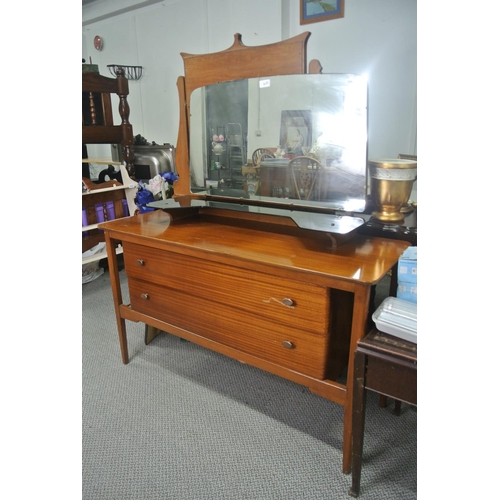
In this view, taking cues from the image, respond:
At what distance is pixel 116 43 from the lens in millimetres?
4574

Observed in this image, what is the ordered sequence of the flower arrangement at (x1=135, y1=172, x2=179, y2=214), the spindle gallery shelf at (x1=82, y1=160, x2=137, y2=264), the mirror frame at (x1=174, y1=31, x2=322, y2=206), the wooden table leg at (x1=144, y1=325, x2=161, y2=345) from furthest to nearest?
the spindle gallery shelf at (x1=82, y1=160, x2=137, y2=264)
the flower arrangement at (x1=135, y1=172, x2=179, y2=214)
the wooden table leg at (x1=144, y1=325, x2=161, y2=345)
the mirror frame at (x1=174, y1=31, x2=322, y2=206)

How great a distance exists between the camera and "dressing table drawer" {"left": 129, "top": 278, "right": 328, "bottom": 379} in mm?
1156

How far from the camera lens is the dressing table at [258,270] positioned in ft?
3.62

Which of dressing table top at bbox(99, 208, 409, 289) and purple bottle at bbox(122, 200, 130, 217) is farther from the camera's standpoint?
purple bottle at bbox(122, 200, 130, 217)

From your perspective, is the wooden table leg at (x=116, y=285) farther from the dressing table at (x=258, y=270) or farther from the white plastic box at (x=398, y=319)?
the white plastic box at (x=398, y=319)

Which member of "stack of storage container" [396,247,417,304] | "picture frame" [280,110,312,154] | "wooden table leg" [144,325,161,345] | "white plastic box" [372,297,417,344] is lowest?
"wooden table leg" [144,325,161,345]

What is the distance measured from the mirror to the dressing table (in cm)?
4

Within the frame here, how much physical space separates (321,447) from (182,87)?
5.14 ft

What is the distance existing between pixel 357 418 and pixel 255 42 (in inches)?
127

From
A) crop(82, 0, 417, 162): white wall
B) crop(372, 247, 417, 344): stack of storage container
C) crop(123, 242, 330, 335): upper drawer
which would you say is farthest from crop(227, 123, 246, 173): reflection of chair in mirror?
crop(82, 0, 417, 162): white wall

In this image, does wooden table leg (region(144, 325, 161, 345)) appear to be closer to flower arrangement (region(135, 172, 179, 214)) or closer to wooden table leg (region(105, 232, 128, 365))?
wooden table leg (region(105, 232, 128, 365))

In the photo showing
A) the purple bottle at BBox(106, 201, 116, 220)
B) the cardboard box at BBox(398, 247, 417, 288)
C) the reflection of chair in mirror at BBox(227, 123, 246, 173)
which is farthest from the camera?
the purple bottle at BBox(106, 201, 116, 220)
